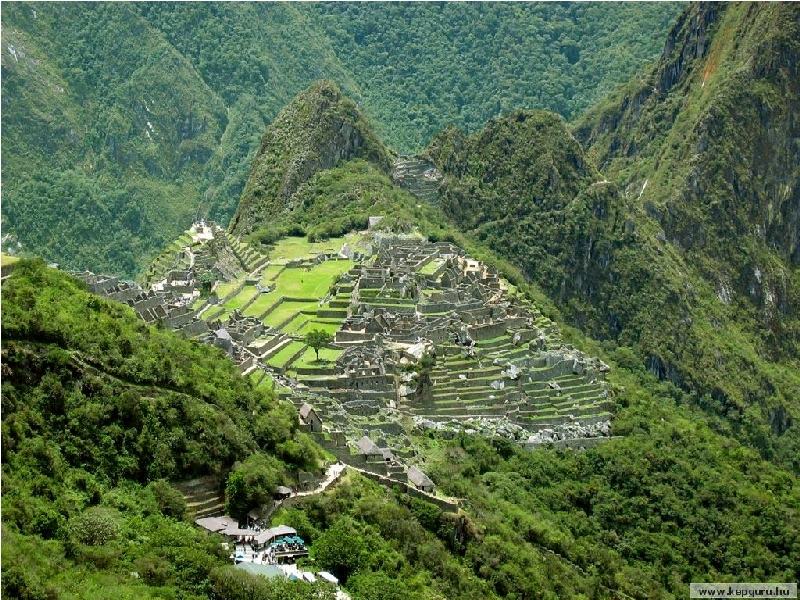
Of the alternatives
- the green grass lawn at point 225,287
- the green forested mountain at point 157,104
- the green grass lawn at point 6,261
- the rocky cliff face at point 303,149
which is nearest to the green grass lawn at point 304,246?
the green grass lawn at point 225,287

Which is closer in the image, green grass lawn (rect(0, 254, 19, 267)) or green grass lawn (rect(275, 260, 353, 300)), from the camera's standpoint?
green grass lawn (rect(0, 254, 19, 267))

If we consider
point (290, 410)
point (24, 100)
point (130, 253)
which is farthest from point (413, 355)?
point (24, 100)

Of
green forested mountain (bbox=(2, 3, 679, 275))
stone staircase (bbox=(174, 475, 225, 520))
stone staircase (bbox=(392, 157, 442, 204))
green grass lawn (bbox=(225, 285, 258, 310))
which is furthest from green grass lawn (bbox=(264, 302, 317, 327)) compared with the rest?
green forested mountain (bbox=(2, 3, 679, 275))

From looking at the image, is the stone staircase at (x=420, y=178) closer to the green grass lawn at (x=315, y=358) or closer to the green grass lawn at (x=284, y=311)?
the green grass lawn at (x=284, y=311)

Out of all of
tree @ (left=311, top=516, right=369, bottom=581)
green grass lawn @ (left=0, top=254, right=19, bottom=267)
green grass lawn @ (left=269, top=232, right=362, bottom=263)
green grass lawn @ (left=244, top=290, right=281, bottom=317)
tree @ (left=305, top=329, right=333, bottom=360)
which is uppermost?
green grass lawn @ (left=269, top=232, right=362, bottom=263)

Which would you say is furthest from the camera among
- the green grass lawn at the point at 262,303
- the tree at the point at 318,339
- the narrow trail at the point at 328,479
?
the green grass lawn at the point at 262,303

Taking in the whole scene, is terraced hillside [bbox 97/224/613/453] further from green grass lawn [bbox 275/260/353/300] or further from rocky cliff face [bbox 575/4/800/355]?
rocky cliff face [bbox 575/4/800/355]
